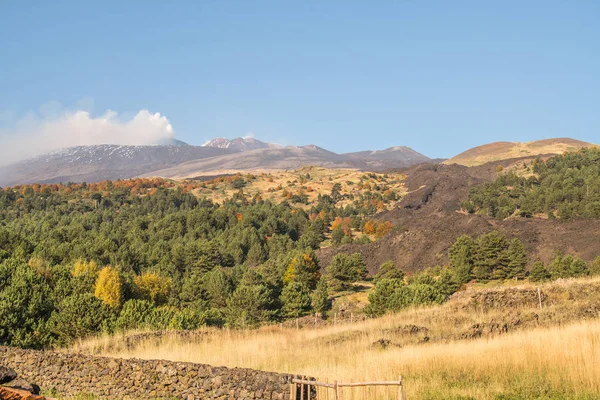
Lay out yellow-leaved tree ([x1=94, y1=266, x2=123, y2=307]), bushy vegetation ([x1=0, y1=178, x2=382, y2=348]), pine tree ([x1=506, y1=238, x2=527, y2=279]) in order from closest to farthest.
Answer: bushy vegetation ([x1=0, y1=178, x2=382, y2=348])
yellow-leaved tree ([x1=94, y1=266, x2=123, y2=307])
pine tree ([x1=506, y1=238, x2=527, y2=279])

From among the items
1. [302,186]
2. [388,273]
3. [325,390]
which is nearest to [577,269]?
[388,273]

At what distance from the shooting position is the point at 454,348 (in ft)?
50.8

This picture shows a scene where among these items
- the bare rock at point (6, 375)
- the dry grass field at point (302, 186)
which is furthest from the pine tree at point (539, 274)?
the dry grass field at point (302, 186)

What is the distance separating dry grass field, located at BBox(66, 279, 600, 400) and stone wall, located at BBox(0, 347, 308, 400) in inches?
65.8

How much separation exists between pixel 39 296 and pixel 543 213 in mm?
92066

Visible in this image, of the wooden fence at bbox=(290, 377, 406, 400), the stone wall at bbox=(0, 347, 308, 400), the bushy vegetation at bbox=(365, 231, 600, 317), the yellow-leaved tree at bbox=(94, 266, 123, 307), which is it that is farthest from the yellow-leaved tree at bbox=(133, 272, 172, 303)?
the wooden fence at bbox=(290, 377, 406, 400)

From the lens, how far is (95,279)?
5628cm

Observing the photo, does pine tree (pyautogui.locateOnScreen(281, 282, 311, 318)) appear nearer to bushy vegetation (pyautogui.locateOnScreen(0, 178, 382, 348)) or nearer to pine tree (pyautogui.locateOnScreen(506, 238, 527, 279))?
bushy vegetation (pyautogui.locateOnScreen(0, 178, 382, 348))

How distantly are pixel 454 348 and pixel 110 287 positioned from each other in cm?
4384

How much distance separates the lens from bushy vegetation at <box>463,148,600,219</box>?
94.3 meters

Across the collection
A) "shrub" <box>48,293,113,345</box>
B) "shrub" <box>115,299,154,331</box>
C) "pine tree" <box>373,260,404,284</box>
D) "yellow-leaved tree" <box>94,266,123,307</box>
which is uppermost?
"shrub" <box>48,293,113,345</box>

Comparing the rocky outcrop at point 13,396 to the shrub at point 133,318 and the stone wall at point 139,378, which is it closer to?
the stone wall at point 139,378

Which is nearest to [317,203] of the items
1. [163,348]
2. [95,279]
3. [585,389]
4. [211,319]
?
[95,279]

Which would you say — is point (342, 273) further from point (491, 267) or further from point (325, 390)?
point (325, 390)
